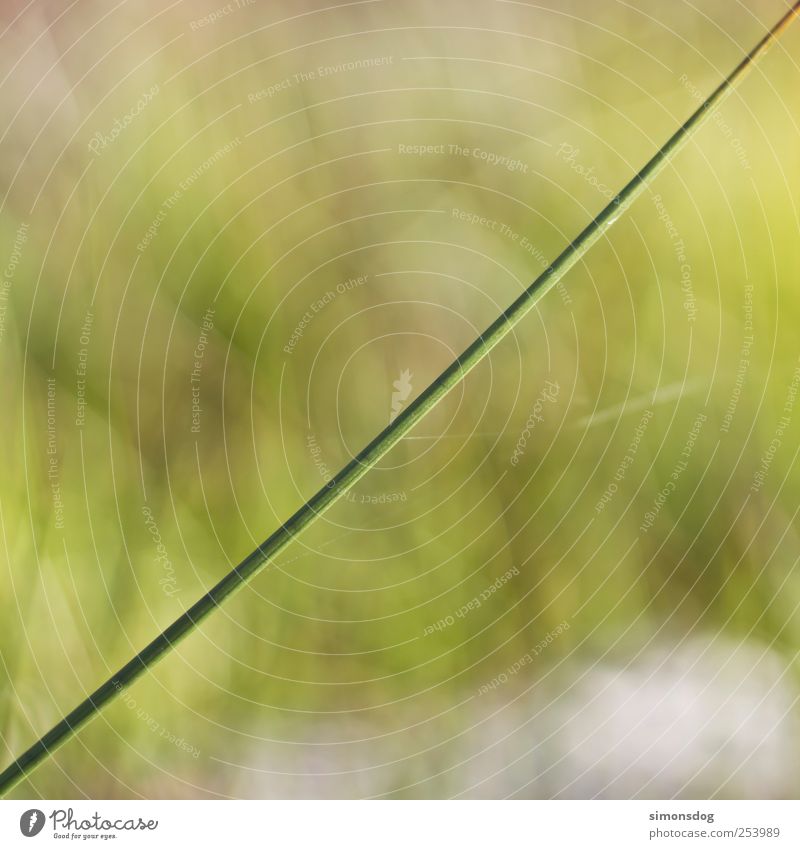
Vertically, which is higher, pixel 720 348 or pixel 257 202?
pixel 257 202

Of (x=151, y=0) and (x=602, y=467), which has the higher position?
(x=151, y=0)

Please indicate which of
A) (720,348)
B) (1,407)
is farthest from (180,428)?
(720,348)

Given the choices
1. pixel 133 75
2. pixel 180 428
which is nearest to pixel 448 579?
pixel 180 428

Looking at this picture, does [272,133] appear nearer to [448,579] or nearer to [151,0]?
[151,0]

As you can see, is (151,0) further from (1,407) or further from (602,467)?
(602,467)
